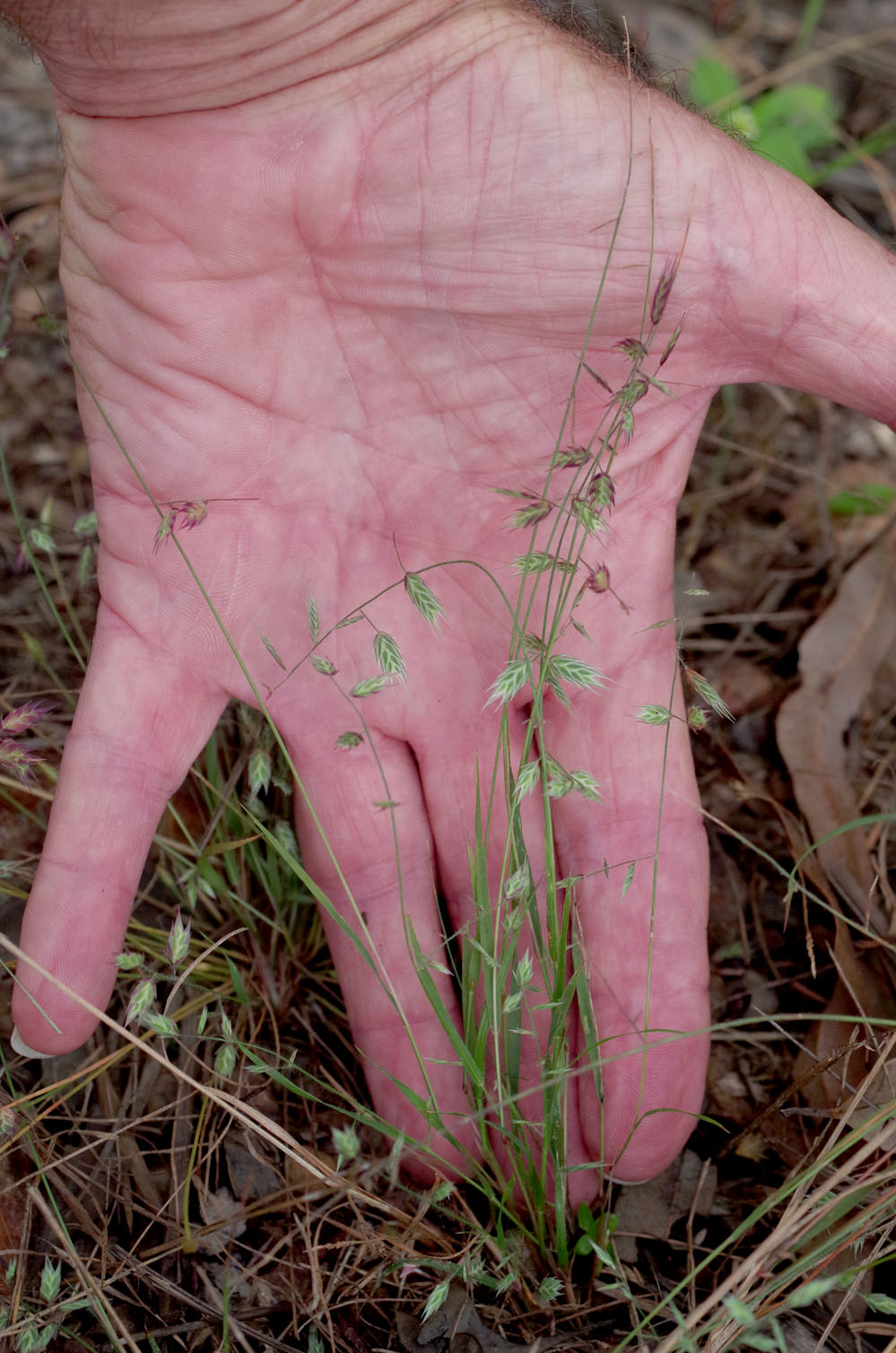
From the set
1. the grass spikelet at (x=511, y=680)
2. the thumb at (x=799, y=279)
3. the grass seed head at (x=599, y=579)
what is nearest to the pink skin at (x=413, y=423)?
the thumb at (x=799, y=279)

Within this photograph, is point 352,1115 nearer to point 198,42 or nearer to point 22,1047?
point 22,1047

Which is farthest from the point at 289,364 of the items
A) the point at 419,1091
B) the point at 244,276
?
the point at 419,1091

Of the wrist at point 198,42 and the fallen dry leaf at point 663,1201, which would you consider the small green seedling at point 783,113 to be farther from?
the fallen dry leaf at point 663,1201

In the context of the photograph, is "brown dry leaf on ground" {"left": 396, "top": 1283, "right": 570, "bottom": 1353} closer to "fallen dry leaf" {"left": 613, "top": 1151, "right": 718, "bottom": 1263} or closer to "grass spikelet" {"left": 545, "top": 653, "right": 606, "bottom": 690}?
"fallen dry leaf" {"left": 613, "top": 1151, "right": 718, "bottom": 1263}

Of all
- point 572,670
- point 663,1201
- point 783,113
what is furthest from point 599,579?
point 783,113

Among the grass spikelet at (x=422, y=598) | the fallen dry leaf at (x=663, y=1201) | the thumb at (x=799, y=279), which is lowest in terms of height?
the fallen dry leaf at (x=663, y=1201)

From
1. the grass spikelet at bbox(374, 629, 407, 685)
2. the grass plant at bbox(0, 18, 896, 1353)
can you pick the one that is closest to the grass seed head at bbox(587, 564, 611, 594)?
the grass plant at bbox(0, 18, 896, 1353)
